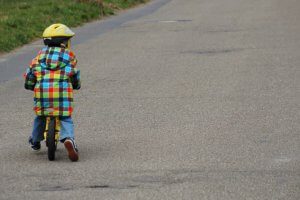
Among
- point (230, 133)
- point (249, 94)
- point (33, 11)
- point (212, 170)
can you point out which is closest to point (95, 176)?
point (212, 170)

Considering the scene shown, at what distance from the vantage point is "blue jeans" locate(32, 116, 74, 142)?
8.93 meters

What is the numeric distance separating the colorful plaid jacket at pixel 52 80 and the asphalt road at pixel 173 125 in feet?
1.53

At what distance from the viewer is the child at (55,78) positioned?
892 centimetres

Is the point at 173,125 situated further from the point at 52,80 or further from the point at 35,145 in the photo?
the point at 52,80

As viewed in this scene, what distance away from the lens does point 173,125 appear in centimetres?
1077

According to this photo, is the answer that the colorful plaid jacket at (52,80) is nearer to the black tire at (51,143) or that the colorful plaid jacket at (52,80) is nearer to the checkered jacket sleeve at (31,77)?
the checkered jacket sleeve at (31,77)

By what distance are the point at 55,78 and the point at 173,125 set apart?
7.18 feet

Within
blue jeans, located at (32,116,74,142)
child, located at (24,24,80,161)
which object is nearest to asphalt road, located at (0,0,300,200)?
blue jeans, located at (32,116,74,142)

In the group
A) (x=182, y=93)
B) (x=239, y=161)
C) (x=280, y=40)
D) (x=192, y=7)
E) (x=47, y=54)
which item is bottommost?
(x=192, y=7)

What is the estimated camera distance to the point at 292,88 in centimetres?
1358

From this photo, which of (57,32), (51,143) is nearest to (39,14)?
(57,32)

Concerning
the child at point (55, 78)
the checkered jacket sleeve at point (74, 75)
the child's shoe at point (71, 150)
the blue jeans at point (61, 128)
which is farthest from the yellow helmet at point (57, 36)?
the child's shoe at point (71, 150)

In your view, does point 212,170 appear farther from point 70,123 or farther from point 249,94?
point 249,94

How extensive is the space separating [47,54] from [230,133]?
2.19 m
